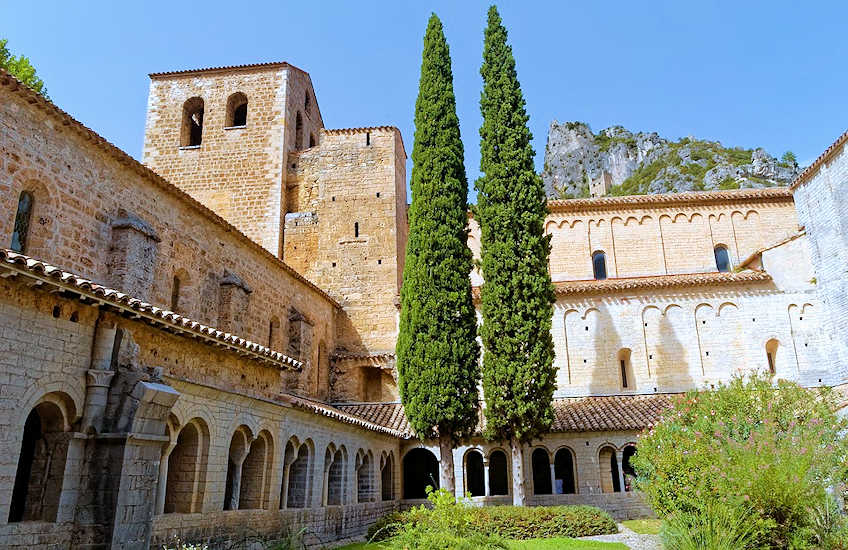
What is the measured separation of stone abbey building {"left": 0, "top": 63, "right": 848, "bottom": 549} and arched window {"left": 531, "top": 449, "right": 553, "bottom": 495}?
8 centimetres

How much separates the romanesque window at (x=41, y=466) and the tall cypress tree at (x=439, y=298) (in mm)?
10468

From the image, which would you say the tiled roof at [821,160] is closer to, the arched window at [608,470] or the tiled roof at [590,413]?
the tiled roof at [590,413]

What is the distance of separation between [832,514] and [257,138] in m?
23.2

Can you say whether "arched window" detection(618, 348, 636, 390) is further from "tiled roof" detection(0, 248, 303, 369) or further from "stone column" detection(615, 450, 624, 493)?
"tiled roof" detection(0, 248, 303, 369)

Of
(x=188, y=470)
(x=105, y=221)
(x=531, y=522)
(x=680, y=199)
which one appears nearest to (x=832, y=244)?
(x=680, y=199)

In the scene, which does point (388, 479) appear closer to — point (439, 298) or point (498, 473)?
point (498, 473)

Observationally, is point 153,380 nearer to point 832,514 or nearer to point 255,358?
point 255,358

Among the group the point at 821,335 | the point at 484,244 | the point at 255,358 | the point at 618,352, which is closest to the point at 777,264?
the point at 821,335

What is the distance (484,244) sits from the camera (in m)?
19.2

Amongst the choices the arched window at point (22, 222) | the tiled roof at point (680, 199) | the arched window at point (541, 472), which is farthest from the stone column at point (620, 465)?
the arched window at point (22, 222)

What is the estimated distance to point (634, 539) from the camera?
15.0 metres

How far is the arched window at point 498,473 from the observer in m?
21.8

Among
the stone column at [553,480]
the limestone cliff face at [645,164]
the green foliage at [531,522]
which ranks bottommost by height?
the green foliage at [531,522]

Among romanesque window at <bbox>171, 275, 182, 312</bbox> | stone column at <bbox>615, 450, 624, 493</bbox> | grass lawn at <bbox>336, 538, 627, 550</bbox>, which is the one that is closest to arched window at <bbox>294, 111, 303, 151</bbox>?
romanesque window at <bbox>171, 275, 182, 312</bbox>
